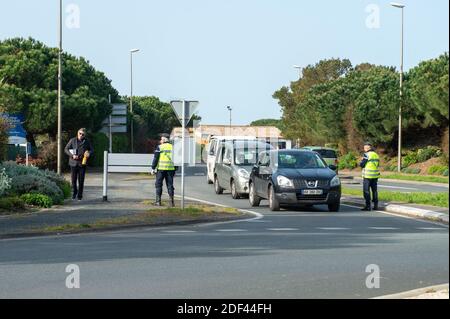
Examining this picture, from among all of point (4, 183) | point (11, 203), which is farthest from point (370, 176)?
point (4, 183)

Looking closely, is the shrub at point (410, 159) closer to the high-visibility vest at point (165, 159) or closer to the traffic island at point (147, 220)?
the traffic island at point (147, 220)

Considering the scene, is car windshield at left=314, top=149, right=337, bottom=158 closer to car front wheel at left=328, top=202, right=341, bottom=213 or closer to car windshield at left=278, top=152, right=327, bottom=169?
car windshield at left=278, top=152, right=327, bottom=169

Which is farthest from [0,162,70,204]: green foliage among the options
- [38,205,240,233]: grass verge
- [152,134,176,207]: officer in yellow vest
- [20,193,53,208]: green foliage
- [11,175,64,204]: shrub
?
[38,205,240,233]: grass verge

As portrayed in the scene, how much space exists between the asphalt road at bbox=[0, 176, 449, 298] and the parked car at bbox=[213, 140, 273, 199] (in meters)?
7.88

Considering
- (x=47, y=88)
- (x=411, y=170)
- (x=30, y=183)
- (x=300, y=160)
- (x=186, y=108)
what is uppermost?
(x=47, y=88)

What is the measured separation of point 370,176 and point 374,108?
31.6 meters

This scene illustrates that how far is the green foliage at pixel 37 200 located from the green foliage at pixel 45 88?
22304 millimetres

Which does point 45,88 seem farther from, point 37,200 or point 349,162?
point 37,200

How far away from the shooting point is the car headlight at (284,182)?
21.6 meters

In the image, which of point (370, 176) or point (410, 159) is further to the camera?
point (410, 159)

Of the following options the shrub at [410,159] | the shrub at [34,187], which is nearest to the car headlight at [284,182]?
the shrub at [34,187]

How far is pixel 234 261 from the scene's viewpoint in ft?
39.6

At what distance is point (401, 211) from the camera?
2161cm
